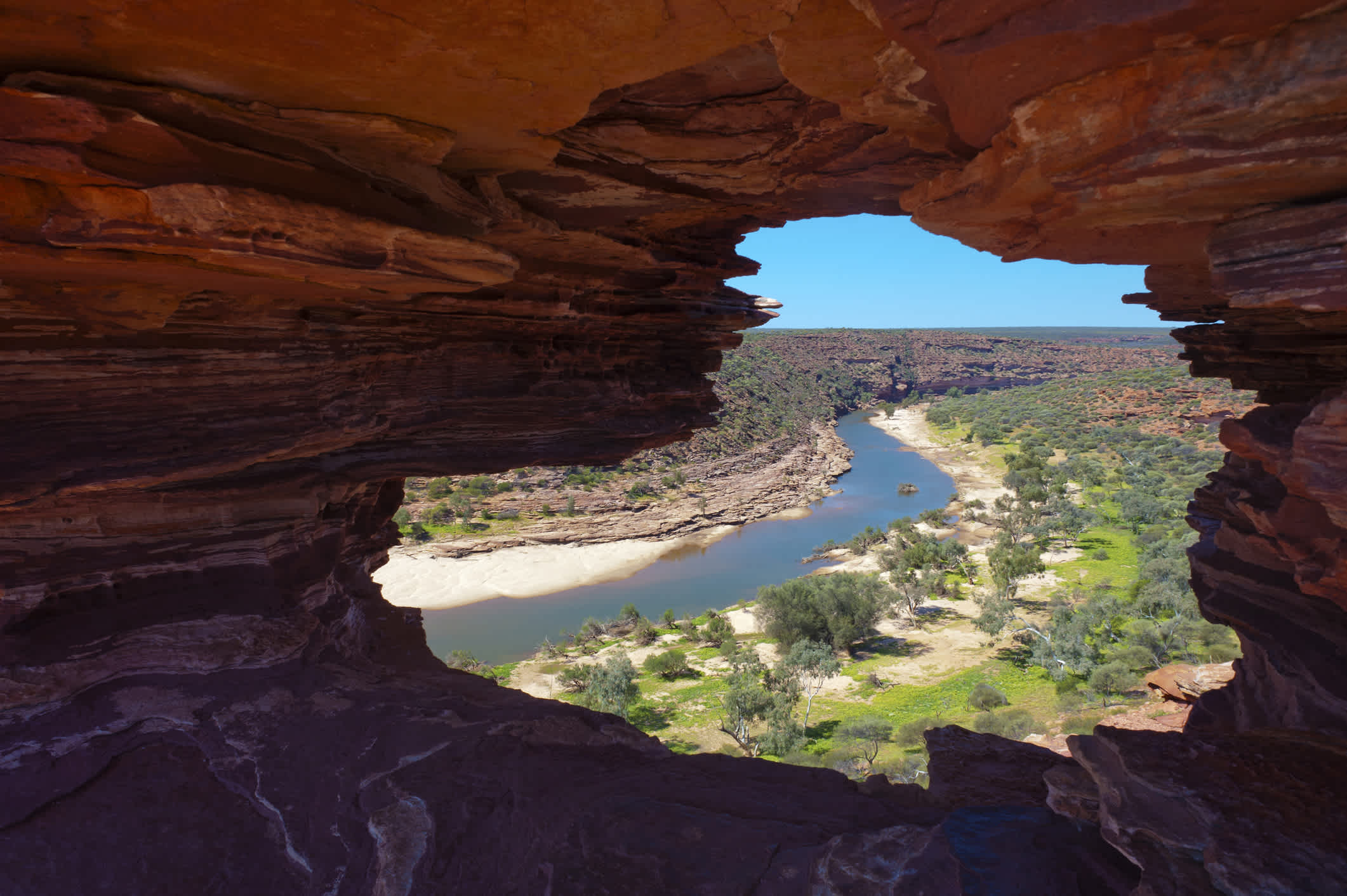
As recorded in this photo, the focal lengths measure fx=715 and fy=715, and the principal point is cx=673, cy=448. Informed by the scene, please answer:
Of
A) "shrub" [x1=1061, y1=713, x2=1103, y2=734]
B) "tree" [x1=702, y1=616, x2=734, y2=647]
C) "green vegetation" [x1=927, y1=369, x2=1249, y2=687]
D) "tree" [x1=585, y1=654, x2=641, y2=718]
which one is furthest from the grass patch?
"tree" [x1=585, y1=654, x2=641, y2=718]

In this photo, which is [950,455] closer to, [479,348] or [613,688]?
[613,688]

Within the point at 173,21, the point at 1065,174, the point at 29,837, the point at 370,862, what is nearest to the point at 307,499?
the point at 29,837

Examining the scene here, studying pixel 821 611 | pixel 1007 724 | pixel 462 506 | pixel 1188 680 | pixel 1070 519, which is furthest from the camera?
pixel 462 506

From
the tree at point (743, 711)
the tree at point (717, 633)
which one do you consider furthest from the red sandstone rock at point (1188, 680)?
the tree at point (717, 633)

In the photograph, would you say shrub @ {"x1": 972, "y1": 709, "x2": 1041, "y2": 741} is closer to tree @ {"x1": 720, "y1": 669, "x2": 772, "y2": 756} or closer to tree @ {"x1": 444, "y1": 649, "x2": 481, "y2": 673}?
tree @ {"x1": 720, "y1": 669, "x2": 772, "y2": 756}

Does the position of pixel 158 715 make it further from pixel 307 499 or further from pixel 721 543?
pixel 721 543

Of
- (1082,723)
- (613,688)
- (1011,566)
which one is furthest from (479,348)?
(1011,566)
